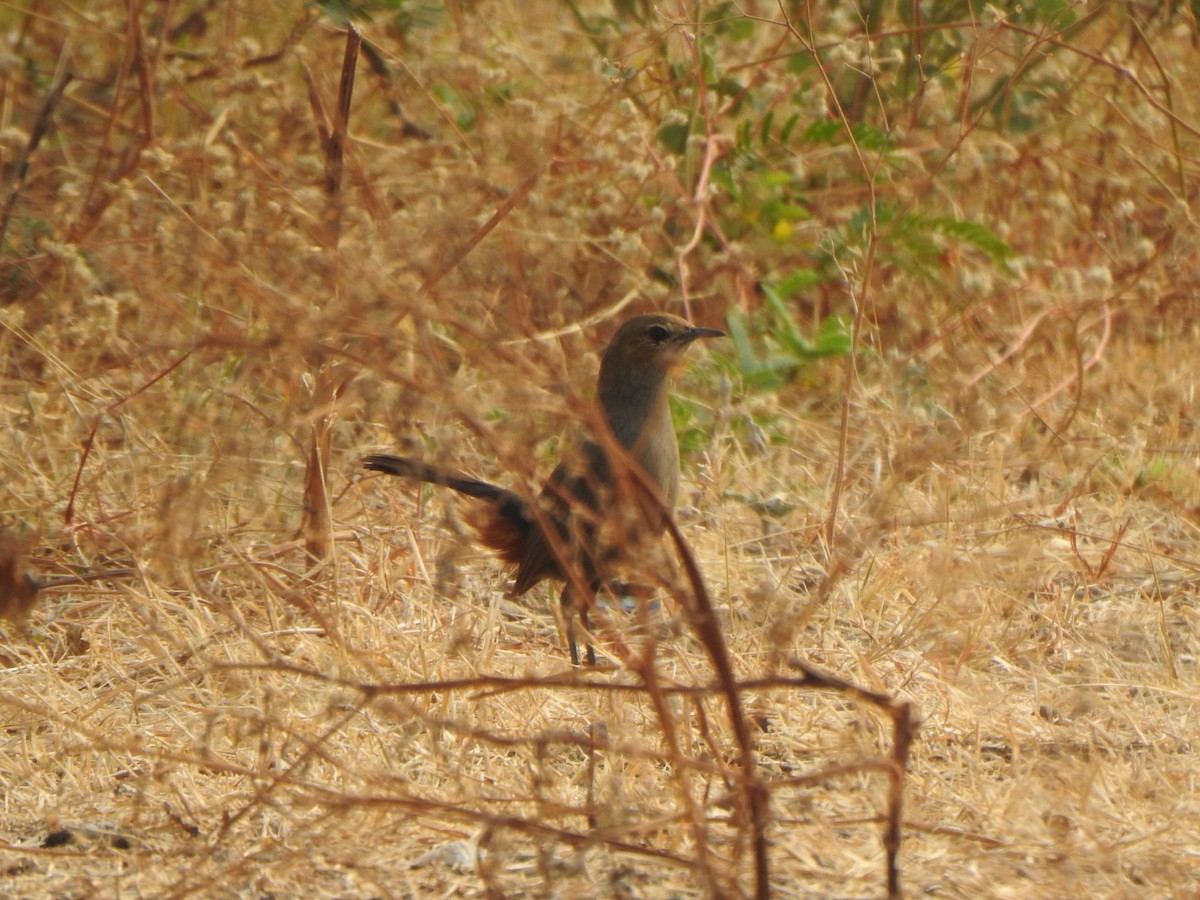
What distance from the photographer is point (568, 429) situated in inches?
145

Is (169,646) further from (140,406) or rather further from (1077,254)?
(1077,254)

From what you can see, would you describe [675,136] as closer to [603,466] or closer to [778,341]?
[778,341]

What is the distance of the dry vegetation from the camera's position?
120 inches

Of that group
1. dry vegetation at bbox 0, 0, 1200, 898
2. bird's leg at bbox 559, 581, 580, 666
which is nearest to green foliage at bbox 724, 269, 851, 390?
dry vegetation at bbox 0, 0, 1200, 898

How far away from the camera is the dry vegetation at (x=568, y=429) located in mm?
3057

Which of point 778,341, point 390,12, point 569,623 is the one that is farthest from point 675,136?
point 569,623

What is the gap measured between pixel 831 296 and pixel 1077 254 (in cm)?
99

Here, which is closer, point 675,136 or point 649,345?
point 649,345

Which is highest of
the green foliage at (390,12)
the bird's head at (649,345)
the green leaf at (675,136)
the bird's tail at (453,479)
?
the green foliage at (390,12)

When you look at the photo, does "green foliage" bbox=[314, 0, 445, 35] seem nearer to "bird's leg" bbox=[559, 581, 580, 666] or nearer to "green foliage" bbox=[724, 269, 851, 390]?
"green foliage" bbox=[724, 269, 851, 390]

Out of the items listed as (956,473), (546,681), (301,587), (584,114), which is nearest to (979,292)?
(956,473)

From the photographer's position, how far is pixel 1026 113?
6.45 metres

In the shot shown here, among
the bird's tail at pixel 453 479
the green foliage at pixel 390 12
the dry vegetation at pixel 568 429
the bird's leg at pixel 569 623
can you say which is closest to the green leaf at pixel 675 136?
the dry vegetation at pixel 568 429

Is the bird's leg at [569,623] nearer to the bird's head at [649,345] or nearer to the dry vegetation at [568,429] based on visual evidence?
the dry vegetation at [568,429]
